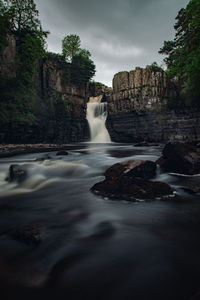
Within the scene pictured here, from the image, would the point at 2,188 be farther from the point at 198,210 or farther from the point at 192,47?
the point at 192,47

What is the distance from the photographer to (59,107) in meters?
30.1

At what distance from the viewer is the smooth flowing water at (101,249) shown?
1.60 meters

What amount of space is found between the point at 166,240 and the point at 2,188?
15.4 ft

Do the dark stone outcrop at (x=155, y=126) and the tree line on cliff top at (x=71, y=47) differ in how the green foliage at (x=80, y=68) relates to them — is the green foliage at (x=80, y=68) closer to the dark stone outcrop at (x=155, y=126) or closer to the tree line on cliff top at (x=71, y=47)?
the tree line on cliff top at (x=71, y=47)

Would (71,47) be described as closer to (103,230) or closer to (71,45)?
(71,45)

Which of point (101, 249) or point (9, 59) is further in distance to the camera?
point (9, 59)

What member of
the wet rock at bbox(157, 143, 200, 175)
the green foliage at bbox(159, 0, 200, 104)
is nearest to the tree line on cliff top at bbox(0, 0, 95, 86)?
the green foliage at bbox(159, 0, 200, 104)

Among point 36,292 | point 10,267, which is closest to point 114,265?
point 36,292

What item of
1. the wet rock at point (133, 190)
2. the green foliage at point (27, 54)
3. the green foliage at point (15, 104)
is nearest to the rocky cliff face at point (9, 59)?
the green foliage at point (27, 54)

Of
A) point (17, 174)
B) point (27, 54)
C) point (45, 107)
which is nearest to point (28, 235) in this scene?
point (17, 174)

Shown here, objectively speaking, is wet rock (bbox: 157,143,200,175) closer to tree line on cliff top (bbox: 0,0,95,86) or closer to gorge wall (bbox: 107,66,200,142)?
gorge wall (bbox: 107,66,200,142)

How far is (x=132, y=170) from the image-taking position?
17.0 feet

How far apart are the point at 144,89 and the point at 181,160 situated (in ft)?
74.7

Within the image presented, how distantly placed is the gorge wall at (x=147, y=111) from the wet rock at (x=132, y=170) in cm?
1863
